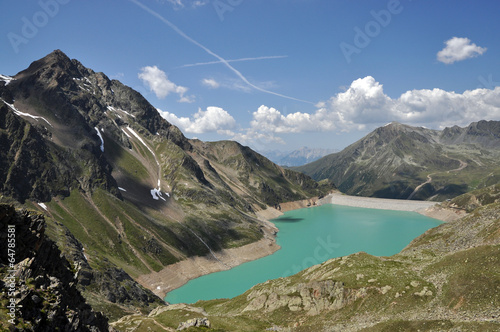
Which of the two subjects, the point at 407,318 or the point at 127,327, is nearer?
the point at 407,318

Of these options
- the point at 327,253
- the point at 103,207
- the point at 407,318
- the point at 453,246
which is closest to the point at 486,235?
the point at 453,246

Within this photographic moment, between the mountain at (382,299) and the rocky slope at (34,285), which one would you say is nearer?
the rocky slope at (34,285)

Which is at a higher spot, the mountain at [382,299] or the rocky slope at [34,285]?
the rocky slope at [34,285]

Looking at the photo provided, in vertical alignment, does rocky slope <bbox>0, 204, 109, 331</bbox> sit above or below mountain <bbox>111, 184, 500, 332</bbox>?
above

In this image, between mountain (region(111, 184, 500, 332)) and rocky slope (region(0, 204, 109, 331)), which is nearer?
rocky slope (region(0, 204, 109, 331))

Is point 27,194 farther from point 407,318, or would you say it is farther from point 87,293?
point 407,318

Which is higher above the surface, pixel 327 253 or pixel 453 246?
pixel 453 246
